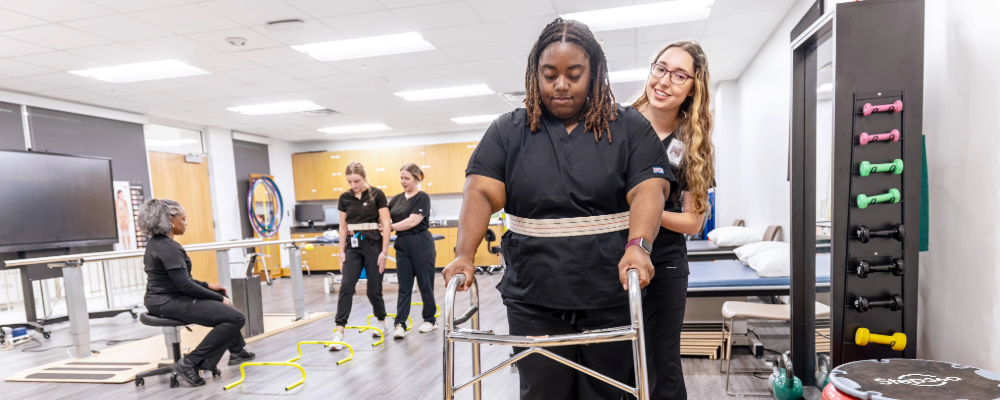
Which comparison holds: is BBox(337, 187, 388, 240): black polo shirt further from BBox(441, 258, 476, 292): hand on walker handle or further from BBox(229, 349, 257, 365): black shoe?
BBox(441, 258, 476, 292): hand on walker handle

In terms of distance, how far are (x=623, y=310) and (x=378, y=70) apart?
4.74 m

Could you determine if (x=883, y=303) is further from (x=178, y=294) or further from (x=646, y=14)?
(x=178, y=294)

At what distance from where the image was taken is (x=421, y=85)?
6.20m

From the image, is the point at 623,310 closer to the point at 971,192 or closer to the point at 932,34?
the point at 971,192

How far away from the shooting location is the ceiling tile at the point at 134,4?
136 inches

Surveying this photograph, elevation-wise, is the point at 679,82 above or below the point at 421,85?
below

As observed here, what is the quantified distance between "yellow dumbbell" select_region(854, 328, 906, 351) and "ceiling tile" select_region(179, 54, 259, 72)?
16.4ft

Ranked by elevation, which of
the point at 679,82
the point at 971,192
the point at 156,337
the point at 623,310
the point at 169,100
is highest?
the point at 169,100

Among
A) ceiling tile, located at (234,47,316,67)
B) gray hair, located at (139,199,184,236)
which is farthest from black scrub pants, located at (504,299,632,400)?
ceiling tile, located at (234,47,316,67)

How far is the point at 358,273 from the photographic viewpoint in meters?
4.12

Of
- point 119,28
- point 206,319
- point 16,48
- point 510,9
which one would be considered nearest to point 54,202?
point 16,48

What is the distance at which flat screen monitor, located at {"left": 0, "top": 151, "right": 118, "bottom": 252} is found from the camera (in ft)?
17.3

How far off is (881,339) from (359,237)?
341 cm

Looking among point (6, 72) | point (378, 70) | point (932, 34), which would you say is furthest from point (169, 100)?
point (932, 34)
